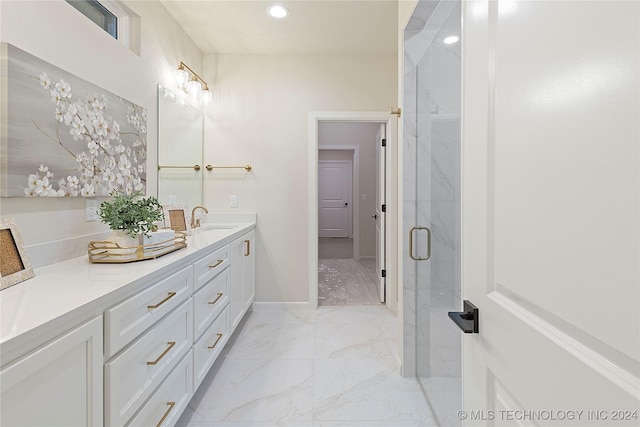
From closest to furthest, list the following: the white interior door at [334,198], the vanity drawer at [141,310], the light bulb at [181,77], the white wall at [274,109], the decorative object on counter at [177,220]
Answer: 1. the vanity drawer at [141,310]
2. the decorative object on counter at [177,220]
3. the light bulb at [181,77]
4. the white wall at [274,109]
5. the white interior door at [334,198]

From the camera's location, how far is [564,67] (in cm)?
45

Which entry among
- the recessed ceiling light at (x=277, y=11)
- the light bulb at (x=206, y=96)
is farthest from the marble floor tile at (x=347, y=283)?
the recessed ceiling light at (x=277, y=11)

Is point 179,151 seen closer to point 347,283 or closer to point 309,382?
point 309,382

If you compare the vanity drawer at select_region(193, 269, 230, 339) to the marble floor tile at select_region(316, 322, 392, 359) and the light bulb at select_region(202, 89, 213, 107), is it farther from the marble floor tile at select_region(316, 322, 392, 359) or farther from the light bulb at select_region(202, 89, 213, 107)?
the light bulb at select_region(202, 89, 213, 107)

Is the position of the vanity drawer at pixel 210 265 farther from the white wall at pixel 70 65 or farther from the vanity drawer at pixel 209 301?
the white wall at pixel 70 65

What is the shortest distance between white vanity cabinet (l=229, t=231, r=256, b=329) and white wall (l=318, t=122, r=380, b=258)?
123 inches

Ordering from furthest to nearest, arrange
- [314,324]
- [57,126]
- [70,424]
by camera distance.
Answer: [314,324] → [57,126] → [70,424]

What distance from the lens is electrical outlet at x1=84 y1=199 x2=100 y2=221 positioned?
1518 millimetres

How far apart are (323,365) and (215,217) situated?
177cm

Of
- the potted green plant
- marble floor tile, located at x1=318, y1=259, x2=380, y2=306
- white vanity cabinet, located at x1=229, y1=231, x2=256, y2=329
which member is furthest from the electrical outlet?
marble floor tile, located at x1=318, y1=259, x2=380, y2=306

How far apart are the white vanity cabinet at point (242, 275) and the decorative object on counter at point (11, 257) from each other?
1.25 metres

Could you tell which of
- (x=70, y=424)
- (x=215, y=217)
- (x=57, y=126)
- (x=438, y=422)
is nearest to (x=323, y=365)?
(x=438, y=422)

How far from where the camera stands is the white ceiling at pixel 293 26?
225cm

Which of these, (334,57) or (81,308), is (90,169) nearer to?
(81,308)
